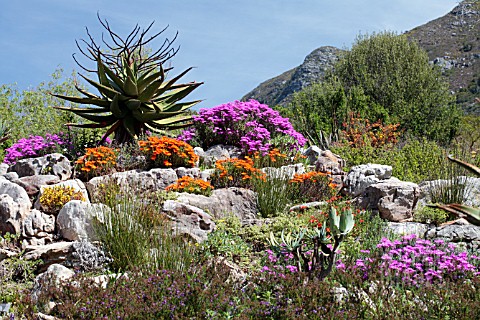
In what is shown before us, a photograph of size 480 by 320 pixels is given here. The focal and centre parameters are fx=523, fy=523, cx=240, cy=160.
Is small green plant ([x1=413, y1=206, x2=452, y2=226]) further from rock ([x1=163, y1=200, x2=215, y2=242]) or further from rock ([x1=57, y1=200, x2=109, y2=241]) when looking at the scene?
rock ([x1=57, y1=200, x2=109, y2=241])

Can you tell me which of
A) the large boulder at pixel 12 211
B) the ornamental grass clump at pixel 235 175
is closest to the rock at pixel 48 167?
the large boulder at pixel 12 211

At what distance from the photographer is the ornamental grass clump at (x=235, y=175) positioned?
9359mm

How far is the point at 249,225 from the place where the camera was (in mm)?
7875

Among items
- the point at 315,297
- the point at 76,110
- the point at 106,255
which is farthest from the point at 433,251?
the point at 76,110

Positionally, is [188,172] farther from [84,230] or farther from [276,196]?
[84,230]

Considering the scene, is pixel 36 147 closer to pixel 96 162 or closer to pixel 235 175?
pixel 96 162

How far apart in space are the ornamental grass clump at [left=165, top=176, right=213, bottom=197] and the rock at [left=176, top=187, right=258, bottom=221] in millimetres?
143

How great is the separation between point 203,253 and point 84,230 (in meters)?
1.89

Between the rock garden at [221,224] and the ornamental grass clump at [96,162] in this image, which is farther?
the ornamental grass clump at [96,162]

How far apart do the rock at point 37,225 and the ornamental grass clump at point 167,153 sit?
2.52 meters

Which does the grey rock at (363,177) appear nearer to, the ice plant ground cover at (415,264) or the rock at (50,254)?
the ice plant ground cover at (415,264)

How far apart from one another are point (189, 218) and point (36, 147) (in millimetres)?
4961

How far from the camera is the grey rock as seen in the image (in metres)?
9.65

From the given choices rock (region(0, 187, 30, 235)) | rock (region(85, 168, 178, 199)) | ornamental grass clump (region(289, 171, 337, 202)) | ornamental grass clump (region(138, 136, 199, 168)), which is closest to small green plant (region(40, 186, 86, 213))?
rock (region(0, 187, 30, 235))
